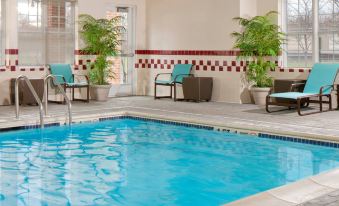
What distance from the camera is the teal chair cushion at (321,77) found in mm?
10078

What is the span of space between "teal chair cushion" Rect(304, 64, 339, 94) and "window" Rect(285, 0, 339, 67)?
0.86m

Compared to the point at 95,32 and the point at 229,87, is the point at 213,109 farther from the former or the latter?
the point at 95,32

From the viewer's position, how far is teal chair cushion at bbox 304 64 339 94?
10.1 m

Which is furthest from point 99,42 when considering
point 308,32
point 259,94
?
point 308,32

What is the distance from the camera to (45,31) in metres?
11.9

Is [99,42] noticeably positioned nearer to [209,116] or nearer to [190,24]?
[190,24]

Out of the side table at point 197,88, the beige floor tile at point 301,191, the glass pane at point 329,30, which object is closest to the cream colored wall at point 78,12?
the side table at point 197,88

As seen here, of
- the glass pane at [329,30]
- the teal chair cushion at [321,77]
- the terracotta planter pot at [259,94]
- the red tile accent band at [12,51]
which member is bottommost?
the terracotta planter pot at [259,94]

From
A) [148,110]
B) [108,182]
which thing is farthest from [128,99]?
[108,182]

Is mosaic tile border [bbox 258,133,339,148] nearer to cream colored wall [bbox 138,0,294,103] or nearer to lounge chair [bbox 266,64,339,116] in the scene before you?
lounge chair [bbox 266,64,339,116]

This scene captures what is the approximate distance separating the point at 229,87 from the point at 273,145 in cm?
472

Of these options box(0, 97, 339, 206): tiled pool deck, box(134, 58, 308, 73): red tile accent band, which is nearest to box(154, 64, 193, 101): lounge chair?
box(134, 58, 308, 73): red tile accent band

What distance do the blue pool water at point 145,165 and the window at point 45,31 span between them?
11.4 feet

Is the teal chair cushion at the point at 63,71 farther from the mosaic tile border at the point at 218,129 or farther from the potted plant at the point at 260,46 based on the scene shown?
the potted plant at the point at 260,46
